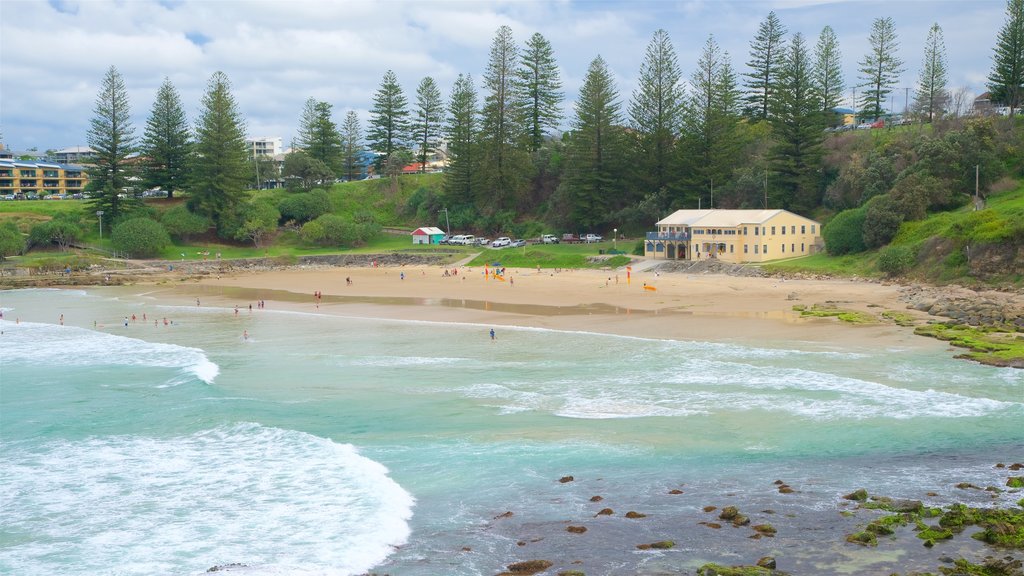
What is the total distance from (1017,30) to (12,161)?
93.3 m

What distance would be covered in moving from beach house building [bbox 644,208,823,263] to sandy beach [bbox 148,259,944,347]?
12.4 ft

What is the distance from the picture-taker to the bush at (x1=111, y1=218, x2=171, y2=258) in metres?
57.1

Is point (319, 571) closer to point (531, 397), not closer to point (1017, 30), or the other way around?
point (531, 397)

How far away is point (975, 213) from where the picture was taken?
36.1 metres

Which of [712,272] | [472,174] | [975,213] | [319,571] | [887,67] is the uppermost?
[887,67]

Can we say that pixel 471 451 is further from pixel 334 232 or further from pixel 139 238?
pixel 139 238

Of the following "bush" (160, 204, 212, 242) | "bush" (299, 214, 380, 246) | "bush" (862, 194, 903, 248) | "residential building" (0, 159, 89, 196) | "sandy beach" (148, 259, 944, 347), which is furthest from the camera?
"residential building" (0, 159, 89, 196)

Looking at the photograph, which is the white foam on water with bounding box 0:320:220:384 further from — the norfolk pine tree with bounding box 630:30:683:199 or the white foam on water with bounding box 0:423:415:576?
the norfolk pine tree with bounding box 630:30:683:199

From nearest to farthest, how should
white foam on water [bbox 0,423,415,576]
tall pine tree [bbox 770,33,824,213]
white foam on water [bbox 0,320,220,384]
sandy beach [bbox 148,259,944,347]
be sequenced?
white foam on water [bbox 0,423,415,576], white foam on water [bbox 0,320,220,384], sandy beach [bbox 148,259,944,347], tall pine tree [bbox 770,33,824,213]

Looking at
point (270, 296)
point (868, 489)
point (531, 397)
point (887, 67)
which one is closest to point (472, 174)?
point (270, 296)

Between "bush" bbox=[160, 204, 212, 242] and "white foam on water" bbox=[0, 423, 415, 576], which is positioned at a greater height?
"bush" bbox=[160, 204, 212, 242]

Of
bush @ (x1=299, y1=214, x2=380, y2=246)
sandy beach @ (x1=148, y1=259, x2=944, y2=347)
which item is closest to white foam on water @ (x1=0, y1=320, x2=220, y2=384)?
sandy beach @ (x1=148, y1=259, x2=944, y2=347)

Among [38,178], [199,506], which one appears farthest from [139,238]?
[199,506]

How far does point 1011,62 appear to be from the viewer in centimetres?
5397
